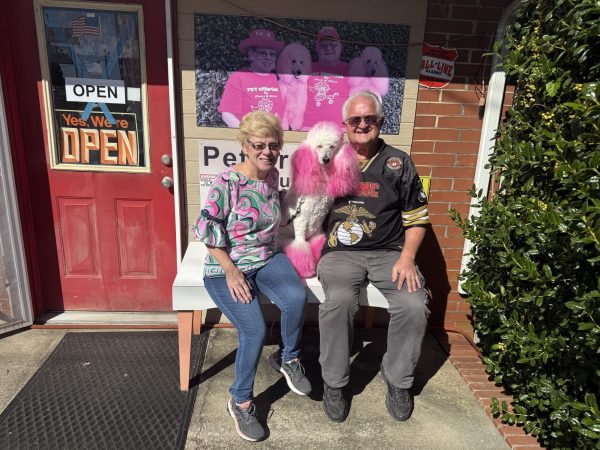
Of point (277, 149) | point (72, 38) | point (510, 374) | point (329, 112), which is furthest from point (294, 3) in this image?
point (510, 374)

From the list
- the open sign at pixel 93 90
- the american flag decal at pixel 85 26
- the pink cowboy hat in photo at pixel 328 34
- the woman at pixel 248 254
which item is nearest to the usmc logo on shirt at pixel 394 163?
the woman at pixel 248 254

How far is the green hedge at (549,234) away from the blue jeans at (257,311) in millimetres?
1165

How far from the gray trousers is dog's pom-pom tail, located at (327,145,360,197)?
0.47 meters

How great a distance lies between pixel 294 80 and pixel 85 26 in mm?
1485

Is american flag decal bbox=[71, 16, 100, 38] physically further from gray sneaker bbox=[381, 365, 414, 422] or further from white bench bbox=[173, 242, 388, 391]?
gray sneaker bbox=[381, 365, 414, 422]

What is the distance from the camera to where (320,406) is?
2.57 metres

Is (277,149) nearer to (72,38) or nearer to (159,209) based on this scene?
(159,209)

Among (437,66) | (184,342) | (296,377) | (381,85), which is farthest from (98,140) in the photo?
(437,66)

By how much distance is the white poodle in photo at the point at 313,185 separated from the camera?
8.21ft

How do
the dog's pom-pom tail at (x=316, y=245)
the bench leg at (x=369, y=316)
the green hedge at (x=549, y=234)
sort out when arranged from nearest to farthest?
the green hedge at (x=549, y=234) → the dog's pom-pom tail at (x=316, y=245) → the bench leg at (x=369, y=316)

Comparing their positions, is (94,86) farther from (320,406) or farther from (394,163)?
(320,406)

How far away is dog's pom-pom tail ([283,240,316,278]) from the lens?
2.65 metres

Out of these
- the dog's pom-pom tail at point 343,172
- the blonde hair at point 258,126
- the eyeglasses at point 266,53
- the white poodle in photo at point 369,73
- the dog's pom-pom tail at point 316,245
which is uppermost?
the eyeglasses at point 266,53

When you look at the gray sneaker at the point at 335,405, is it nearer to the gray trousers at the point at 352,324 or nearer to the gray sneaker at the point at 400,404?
the gray trousers at the point at 352,324
